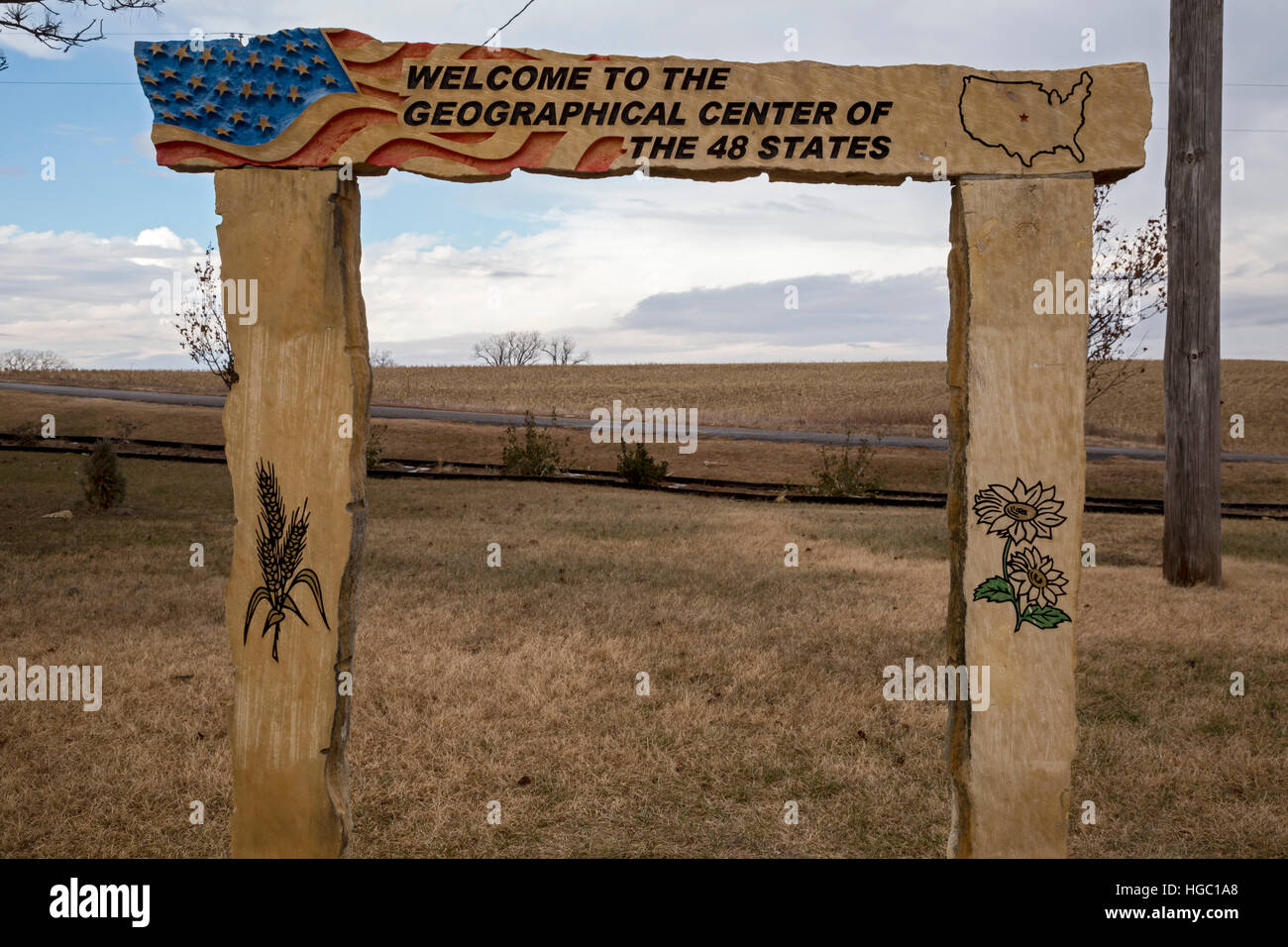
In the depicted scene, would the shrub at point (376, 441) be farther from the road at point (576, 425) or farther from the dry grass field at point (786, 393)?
the dry grass field at point (786, 393)

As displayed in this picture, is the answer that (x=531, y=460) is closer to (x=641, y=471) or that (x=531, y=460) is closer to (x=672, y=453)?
(x=641, y=471)

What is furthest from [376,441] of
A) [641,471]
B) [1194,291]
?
[1194,291]

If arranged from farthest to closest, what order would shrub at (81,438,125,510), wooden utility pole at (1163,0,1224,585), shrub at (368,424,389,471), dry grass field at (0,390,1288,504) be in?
dry grass field at (0,390,1288,504), shrub at (368,424,389,471), shrub at (81,438,125,510), wooden utility pole at (1163,0,1224,585)

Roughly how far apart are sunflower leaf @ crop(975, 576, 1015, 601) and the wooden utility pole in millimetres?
6385

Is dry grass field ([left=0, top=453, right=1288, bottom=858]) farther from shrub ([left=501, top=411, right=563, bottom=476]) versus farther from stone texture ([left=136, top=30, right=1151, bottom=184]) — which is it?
shrub ([left=501, top=411, right=563, bottom=476])

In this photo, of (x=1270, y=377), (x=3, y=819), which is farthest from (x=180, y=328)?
(x=1270, y=377)

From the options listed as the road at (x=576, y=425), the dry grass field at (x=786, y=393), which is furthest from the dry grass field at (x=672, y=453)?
the dry grass field at (x=786, y=393)

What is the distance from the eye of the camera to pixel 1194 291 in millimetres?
9367

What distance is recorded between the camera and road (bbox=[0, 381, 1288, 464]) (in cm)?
2191

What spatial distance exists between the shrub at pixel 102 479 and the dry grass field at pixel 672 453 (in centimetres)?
731

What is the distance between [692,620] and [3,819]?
5036mm

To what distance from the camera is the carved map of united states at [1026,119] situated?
13.2ft

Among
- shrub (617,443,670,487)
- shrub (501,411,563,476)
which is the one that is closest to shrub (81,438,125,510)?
shrub (501,411,563,476)

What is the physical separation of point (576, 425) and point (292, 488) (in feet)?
70.5
